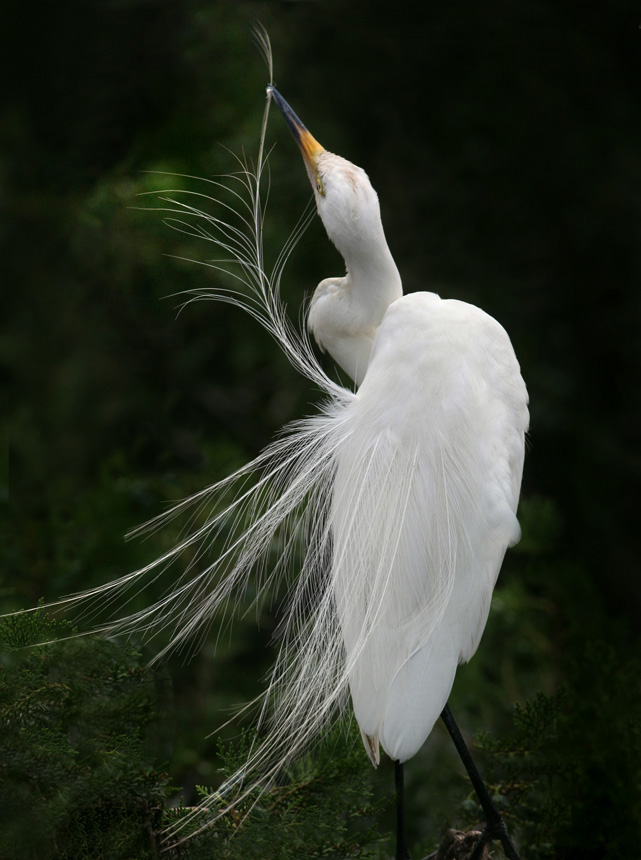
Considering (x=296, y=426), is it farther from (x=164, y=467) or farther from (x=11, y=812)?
(x=164, y=467)

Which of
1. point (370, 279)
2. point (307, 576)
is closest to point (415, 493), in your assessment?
point (307, 576)

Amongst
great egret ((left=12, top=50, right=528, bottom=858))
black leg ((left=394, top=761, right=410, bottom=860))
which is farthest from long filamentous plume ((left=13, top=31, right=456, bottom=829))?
black leg ((left=394, top=761, right=410, bottom=860))

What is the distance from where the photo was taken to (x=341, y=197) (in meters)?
1.53

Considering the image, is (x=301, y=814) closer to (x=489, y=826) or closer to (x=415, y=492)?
(x=489, y=826)

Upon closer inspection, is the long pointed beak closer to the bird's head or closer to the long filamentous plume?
the bird's head

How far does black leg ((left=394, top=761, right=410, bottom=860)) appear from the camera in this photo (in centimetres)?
142

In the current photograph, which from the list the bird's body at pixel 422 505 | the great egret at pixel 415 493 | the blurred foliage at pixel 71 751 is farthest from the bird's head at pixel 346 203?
the blurred foliage at pixel 71 751

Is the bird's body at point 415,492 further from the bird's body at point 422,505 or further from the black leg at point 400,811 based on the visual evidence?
the black leg at point 400,811

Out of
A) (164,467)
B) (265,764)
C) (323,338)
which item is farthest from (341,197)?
(164,467)

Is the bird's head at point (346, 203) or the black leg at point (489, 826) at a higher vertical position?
the bird's head at point (346, 203)

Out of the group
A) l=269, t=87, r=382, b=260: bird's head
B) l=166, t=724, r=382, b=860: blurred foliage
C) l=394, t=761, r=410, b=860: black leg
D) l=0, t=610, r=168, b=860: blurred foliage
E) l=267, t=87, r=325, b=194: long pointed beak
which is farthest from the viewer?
l=267, t=87, r=325, b=194: long pointed beak

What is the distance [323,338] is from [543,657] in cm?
119

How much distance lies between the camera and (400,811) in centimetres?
143

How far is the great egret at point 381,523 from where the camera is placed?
4.42 feet
